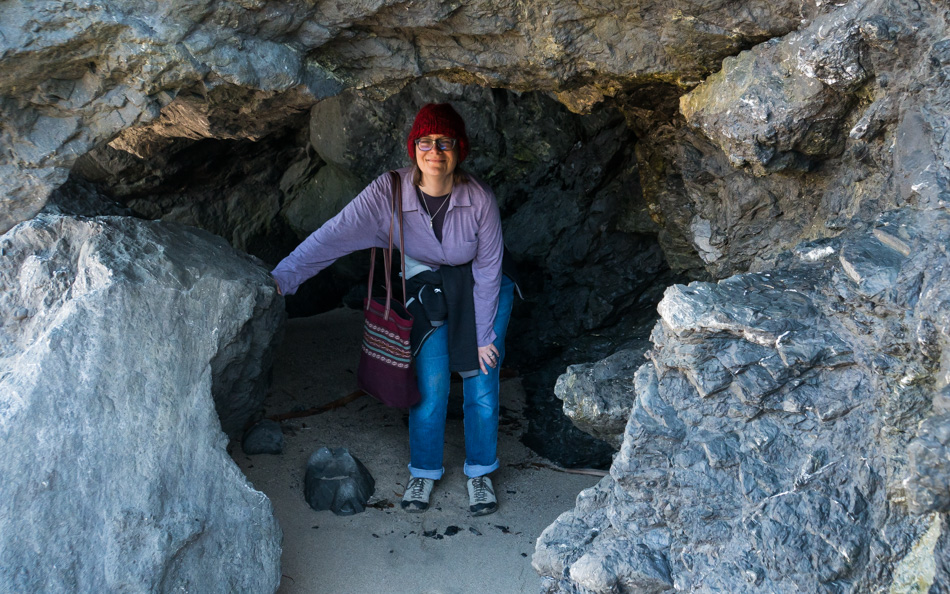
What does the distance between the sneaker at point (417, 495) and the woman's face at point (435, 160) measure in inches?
50.2

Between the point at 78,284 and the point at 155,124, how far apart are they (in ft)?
3.29

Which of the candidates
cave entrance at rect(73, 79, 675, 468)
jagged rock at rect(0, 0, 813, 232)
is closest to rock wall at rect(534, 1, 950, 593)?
jagged rock at rect(0, 0, 813, 232)

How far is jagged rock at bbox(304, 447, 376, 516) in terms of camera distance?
3.22 metres

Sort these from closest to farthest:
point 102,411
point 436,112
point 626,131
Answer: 1. point 102,411
2. point 436,112
3. point 626,131

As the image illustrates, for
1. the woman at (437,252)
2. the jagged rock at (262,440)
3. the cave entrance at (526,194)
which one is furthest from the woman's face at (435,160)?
the jagged rock at (262,440)

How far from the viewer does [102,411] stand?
2354 millimetres

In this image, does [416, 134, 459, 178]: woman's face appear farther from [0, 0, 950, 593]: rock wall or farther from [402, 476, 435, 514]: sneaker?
[402, 476, 435, 514]: sneaker

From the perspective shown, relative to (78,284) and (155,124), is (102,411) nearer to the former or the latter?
(78,284)

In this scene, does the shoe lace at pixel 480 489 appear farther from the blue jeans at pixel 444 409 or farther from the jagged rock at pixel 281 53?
the jagged rock at pixel 281 53

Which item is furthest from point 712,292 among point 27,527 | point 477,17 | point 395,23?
point 27,527

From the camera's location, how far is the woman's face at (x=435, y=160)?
3039 millimetres

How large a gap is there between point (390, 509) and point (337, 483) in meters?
0.24

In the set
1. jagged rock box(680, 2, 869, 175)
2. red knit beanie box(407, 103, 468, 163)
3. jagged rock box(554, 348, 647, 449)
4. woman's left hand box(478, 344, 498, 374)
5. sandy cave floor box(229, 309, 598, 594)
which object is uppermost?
red knit beanie box(407, 103, 468, 163)

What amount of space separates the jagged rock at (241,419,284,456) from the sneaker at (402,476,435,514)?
606 mm
